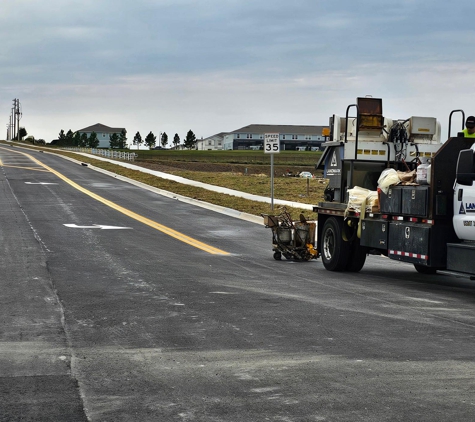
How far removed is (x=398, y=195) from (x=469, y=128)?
158 centimetres

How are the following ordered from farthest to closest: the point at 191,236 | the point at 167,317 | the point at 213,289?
the point at 191,236, the point at 213,289, the point at 167,317

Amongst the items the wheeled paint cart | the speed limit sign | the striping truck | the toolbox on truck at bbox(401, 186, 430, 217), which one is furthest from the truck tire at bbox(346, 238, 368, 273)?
the speed limit sign

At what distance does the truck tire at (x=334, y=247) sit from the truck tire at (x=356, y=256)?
0.13 metres

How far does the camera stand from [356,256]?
51.3 feet

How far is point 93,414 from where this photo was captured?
5.86 metres

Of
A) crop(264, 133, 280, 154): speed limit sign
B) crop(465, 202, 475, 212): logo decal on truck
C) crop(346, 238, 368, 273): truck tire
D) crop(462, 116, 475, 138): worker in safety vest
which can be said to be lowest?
crop(346, 238, 368, 273): truck tire

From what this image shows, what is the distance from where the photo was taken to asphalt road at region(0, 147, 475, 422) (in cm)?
616

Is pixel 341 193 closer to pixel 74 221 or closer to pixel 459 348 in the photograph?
pixel 459 348

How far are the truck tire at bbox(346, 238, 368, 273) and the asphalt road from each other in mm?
365

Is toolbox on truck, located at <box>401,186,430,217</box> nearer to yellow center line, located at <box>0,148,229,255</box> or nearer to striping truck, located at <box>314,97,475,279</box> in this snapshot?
striping truck, located at <box>314,97,475,279</box>

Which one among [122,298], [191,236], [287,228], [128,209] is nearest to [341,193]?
[287,228]

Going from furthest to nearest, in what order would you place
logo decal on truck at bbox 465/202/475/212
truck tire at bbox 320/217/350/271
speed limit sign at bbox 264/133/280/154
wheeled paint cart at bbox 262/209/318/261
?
speed limit sign at bbox 264/133/280/154 → wheeled paint cart at bbox 262/209/318/261 → truck tire at bbox 320/217/350/271 → logo decal on truck at bbox 465/202/475/212

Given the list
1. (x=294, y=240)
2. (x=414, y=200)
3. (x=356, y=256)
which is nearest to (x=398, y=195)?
(x=414, y=200)

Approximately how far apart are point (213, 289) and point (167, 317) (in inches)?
99.9
